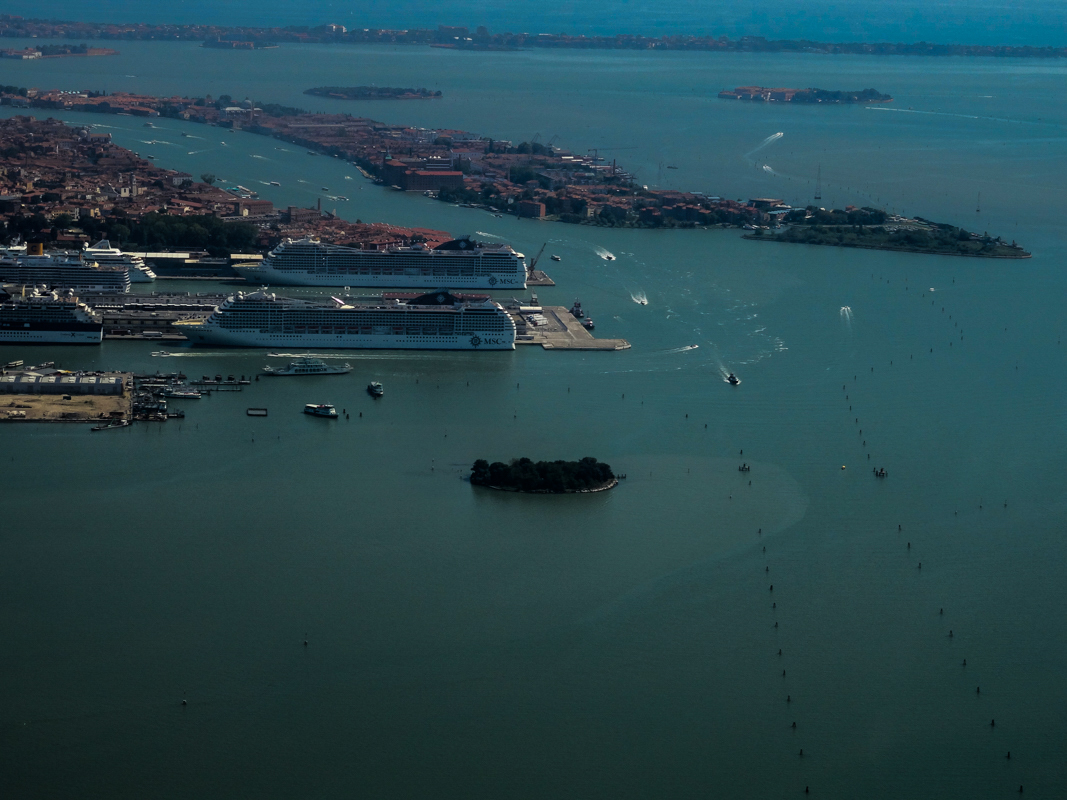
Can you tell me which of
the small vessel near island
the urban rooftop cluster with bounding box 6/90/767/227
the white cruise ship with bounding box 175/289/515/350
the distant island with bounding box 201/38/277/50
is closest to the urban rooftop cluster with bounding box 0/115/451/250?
the urban rooftop cluster with bounding box 6/90/767/227

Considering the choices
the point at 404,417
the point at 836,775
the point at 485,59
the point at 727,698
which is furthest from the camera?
the point at 485,59

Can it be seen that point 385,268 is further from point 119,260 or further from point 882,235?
point 882,235

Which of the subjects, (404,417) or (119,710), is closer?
(119,710)

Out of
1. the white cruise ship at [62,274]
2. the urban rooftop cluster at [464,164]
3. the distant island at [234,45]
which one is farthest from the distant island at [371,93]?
the white cruise ship at [62,274]

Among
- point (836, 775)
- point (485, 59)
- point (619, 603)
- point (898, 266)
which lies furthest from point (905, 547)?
point (485, 59)

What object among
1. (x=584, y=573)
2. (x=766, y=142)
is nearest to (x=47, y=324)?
(x=584, y=573)

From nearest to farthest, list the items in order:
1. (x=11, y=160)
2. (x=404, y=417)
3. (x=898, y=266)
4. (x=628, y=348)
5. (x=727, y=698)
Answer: (x=727, y=698) → (x=404, y=417) → (x=628, y=348) → (x=898, y=266) → (x=11, y=160)

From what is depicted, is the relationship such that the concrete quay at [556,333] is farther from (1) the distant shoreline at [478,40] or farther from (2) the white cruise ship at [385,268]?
(1) the distant shoreline at [478,40]

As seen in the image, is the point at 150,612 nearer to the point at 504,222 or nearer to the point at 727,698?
the point at 727,698
